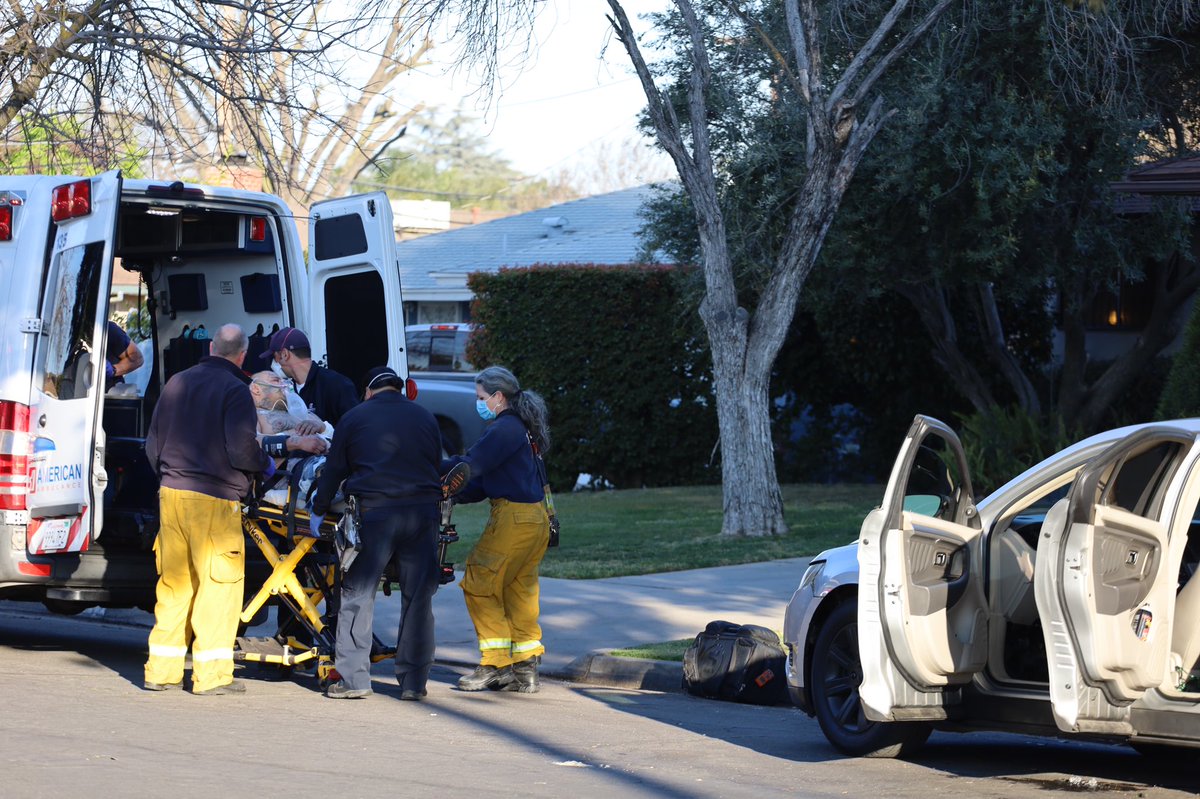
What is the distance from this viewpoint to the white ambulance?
28.2 feet

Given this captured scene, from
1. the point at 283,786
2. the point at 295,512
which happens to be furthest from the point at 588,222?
the point at 283,786

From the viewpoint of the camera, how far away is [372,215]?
10469 millimetres

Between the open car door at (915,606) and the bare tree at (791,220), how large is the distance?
8230mm

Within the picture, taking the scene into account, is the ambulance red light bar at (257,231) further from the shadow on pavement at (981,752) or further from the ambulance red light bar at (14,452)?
the shadow on pavement at (981,752)

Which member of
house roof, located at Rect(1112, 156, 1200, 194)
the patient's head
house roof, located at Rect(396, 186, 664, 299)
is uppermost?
house roof, located at Rect(396, 186, 664, 299)

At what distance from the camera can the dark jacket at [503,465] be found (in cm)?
880

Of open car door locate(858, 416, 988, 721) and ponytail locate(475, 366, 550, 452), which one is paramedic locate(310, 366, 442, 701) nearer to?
ponytail locate(475, 366, 550, 452)

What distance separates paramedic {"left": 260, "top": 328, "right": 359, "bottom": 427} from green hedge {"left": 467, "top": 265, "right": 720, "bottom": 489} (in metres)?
11.9

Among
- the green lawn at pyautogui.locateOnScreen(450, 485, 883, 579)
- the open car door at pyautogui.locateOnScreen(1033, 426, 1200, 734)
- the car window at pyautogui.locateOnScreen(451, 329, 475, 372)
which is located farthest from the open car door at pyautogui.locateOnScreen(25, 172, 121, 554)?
the car window at pyautogui.locateOnScreen(451, 329, 475, 372)

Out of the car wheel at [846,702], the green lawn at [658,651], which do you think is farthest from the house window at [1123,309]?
the car wheel at [846,702]

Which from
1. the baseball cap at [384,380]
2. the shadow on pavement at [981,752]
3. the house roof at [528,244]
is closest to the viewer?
the shadow on pavement at [981,752]

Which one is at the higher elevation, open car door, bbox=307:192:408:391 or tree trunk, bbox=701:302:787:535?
open car door, bbox=307:192:408:391

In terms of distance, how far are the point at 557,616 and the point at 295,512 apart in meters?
3.21

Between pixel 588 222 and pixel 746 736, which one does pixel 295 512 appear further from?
pixel 588 222
